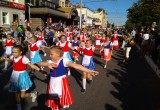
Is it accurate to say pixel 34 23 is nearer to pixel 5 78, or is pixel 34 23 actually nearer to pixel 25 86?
pixel 5 78

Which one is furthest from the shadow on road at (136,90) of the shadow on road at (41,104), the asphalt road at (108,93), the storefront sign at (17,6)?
the storefront sign at (17,6)

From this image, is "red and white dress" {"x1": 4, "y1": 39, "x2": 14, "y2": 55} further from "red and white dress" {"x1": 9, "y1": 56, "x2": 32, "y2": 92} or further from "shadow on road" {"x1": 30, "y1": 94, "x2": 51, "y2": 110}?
"red and white dress" {"x1": 9, "y1": 56, "x2": 32, "y2": 92}

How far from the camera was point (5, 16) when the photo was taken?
1057 inches

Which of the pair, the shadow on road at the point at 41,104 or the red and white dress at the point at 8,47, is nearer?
the shadow on road at the point at 41,104

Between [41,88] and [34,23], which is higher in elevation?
[34,23]

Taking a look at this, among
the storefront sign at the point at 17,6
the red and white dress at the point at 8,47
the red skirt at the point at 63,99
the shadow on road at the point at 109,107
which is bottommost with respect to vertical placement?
the shadow on road at the point at 109,107

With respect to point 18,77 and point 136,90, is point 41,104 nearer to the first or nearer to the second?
point 18,77

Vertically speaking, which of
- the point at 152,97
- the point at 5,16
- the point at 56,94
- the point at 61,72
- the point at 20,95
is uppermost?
the point at 5,16

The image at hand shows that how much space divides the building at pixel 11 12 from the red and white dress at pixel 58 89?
20.6 m

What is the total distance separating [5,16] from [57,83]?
2388 centimetres

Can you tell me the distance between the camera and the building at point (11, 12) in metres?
25.7

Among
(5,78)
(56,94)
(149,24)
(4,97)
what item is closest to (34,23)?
(149,24)

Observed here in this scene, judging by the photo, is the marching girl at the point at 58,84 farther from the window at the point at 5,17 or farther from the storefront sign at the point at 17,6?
the storefront sign at the point at 17,6

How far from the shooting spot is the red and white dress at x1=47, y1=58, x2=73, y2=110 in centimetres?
472
